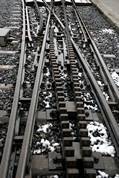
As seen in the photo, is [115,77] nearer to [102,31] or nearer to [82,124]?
[82,124]

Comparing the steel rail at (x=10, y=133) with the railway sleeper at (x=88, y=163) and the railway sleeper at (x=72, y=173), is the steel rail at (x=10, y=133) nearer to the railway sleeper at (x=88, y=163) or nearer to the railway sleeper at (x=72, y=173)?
the railway sleeper at (x=72, y=173)

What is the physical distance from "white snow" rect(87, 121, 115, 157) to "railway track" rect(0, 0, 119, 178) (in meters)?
0.09

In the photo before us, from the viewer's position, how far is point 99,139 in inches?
185

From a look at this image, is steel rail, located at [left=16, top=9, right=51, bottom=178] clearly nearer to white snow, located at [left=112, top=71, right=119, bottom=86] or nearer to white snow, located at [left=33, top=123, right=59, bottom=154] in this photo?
white snow, located at [left=33, top=123, right=59, bottom=154]

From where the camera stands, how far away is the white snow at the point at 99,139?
4.46m

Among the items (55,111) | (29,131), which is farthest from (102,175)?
(55,111)

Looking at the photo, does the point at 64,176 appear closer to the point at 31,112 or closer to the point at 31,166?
the point at 31,166

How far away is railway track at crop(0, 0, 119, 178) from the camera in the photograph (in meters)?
3.99

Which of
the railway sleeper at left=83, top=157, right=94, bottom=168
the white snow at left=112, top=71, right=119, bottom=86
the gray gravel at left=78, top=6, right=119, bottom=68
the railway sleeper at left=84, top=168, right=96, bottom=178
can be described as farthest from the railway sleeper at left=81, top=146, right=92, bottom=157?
the gray gravel at left=78, top=6, right=119, bottom=68

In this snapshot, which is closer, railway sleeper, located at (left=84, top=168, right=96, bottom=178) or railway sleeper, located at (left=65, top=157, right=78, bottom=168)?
railway sleeper, located at (left=84, top=168, right=96, bottom=178)

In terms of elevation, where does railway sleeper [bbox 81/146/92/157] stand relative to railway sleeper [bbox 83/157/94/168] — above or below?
above

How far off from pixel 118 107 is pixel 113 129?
0.86 meters

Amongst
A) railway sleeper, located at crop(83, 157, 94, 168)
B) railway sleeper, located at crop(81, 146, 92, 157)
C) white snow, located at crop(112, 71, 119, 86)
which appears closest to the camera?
railway sleeper, located at crop(83, 157, 94, 168)

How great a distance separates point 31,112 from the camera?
487 cm
